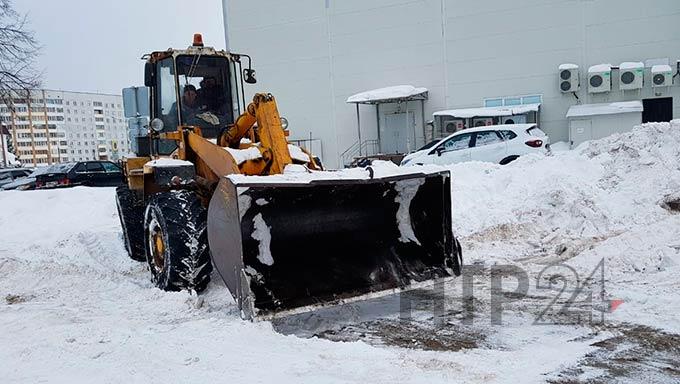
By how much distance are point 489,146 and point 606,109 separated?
8.52 meters

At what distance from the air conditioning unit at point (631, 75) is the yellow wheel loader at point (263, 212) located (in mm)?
19075

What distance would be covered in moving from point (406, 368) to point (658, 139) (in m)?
8.11

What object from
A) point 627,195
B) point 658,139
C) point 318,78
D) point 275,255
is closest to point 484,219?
point 627,195

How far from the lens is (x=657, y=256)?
6453 millimetres

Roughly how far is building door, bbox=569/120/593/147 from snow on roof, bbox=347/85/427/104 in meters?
6.63

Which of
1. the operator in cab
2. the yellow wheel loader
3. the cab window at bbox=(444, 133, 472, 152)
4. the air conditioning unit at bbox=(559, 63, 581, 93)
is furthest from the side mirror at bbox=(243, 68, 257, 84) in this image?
the air conditioning unit at bbox=(559, 63, 581, 93)

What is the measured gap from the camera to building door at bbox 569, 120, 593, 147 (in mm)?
21062

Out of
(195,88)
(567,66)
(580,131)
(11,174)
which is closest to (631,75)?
(567,66)

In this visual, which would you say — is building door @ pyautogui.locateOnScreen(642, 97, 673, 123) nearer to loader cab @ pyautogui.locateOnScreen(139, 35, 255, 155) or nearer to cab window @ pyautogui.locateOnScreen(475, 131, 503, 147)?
cab window @ pyautogui.locateOnScreen(475, 131, 503, 147)

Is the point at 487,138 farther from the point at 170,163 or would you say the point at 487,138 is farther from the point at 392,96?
the point at 170,163

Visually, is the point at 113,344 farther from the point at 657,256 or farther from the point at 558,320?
the point at 657,256

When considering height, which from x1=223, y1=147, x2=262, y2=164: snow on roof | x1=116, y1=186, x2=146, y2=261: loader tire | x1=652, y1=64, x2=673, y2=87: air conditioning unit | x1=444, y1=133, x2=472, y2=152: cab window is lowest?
x1=116, y1=186, x2=146, y2=261: loader tire

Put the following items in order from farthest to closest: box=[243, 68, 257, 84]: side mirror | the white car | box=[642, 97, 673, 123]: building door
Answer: box=[642, 97, 673, 123]: building door < the white car < box=[243, 68, 257, 84]: side mirror

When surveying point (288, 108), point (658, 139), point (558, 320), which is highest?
point (288, 108)
